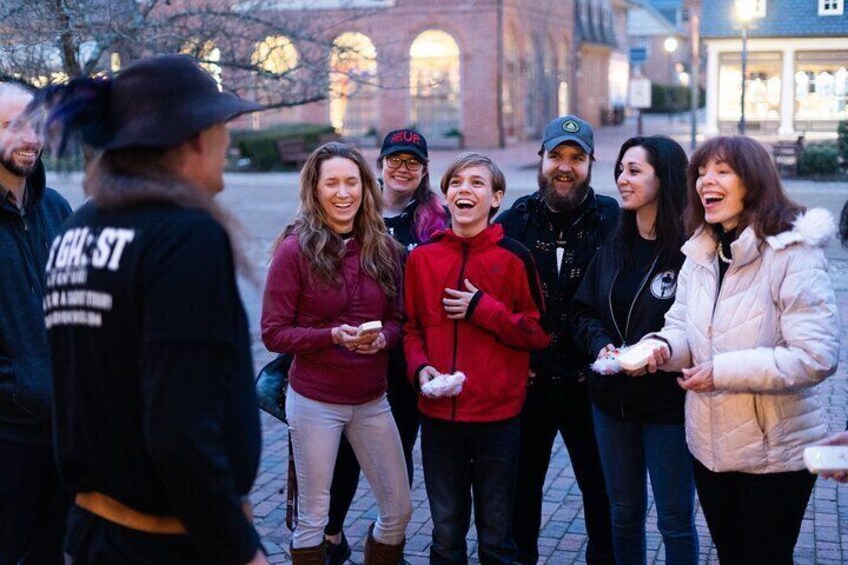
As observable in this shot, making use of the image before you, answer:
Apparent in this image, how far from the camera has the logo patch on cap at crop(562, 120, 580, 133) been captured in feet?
15.6

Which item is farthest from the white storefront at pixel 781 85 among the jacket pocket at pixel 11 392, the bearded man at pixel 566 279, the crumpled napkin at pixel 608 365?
the jacket pocket at pixel 11 392

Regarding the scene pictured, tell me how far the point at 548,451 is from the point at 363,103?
33.5 m

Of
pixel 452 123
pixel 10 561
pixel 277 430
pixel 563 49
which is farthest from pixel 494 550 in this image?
pixel 563 49

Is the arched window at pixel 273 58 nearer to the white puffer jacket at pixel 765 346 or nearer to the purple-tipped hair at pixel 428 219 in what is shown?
the purple-tipped hair at pixel 428 219

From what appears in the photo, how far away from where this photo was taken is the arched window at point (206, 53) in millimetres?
7523

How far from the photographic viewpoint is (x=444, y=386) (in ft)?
13.7

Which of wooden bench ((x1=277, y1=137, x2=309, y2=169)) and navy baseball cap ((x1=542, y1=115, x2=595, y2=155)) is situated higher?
navy baseball cap ((x1=542, y1=115, x2=595, y2=155))

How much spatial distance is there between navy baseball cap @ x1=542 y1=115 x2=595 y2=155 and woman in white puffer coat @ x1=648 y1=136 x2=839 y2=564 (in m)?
1.03

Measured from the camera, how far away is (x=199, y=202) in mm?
2367

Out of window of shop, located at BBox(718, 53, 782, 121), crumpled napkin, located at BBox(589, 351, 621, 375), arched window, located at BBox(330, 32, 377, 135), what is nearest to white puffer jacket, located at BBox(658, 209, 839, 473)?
crumpled napkin, located at BBox(589, 351, 621, 375)

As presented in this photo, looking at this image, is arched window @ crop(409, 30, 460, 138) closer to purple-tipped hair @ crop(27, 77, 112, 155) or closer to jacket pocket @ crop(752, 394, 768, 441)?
jacket pocket @ crop(752, 394, 768, 441)

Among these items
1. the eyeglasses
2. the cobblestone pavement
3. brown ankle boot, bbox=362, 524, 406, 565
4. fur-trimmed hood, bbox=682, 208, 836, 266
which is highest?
the eyeglasses

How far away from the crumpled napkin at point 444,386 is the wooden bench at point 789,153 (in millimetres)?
20774

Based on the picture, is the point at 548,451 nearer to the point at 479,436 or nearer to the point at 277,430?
the point at 479,436
